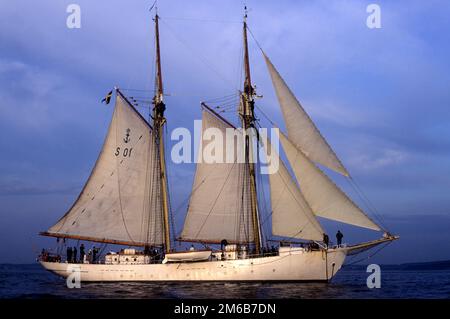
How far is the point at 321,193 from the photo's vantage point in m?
47.1

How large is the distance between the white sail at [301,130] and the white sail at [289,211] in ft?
8.75

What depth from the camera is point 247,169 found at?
172 feet

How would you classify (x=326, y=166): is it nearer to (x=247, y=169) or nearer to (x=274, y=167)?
(x=274, y=167)

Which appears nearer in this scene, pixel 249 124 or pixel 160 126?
pixel 249 124

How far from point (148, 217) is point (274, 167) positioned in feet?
43.1

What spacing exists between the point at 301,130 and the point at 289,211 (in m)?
6.94

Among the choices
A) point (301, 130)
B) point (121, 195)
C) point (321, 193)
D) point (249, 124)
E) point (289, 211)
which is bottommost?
point (289, 211)

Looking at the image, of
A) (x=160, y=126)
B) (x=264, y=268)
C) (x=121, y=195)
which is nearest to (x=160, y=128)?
(x=160, y=126)

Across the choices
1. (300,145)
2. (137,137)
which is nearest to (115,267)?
(137,137)

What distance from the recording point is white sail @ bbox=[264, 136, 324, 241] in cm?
4772

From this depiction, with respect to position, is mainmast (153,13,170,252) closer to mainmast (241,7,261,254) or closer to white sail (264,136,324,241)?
mainmast (241,7,261,254)

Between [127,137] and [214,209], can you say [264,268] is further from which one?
[127,137]

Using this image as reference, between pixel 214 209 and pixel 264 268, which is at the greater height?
pixel 214 209
